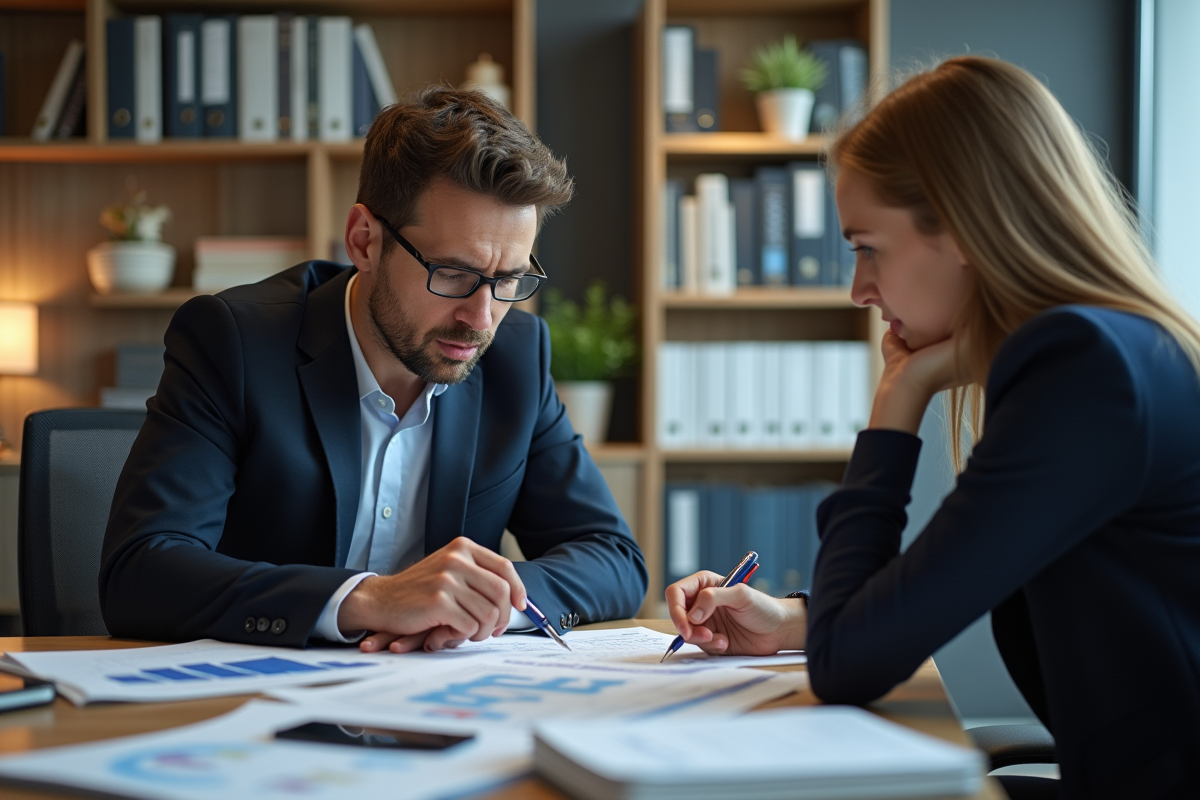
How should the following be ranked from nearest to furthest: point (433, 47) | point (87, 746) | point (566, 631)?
point (87, 746)
point (566, 631)
point (433, 47)

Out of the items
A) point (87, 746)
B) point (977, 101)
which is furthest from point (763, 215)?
point (87, 746)

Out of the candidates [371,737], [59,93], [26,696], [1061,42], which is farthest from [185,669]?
[1061,42]

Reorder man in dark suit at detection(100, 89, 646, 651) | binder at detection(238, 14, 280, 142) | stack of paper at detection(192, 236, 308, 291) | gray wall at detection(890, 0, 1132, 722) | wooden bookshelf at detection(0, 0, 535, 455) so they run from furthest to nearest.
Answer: gray wall at detection(890, 0, 1132, 722) → wooden bookshelf at detection(0, 0, 535, 455) → stack of paper at detection(192, 236, 308, 291) → binder at detection(238, 14, 280, 142) → man in dark suit at detection(100, 89, 646, 651)

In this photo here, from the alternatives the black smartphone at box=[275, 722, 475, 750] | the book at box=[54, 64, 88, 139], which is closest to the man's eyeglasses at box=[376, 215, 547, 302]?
the black smartphone at box=[275, 722, 475, 750]

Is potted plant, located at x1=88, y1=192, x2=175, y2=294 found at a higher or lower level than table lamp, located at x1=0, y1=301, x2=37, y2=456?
higher

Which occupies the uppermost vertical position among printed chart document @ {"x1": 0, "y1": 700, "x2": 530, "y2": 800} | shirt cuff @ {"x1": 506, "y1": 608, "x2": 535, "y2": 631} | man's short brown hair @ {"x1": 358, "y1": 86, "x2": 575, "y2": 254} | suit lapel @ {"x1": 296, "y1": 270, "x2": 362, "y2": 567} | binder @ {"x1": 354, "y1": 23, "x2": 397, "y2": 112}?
binder @ {"x1": 354, "y1": 23, "x2": 397, "y2": 112}

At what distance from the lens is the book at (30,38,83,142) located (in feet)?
10.4

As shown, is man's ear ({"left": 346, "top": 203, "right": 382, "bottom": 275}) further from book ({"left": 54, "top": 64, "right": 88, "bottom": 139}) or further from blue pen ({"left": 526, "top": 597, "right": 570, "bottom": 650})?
book ({"left": 54, "top": 64, "right": 88, "bottom": 139})

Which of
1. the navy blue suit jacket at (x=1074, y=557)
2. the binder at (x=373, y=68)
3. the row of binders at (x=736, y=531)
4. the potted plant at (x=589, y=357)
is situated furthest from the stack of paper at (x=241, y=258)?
the navy blue suit jacket at (x=1074, y=557)

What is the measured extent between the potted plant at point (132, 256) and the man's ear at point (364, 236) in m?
1.79

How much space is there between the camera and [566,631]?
4.46 ft

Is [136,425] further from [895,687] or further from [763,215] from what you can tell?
[763,215]

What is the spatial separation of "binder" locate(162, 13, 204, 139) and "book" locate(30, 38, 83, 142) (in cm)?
29

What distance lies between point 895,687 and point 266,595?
672 mm
